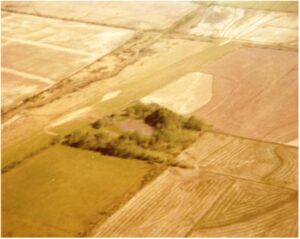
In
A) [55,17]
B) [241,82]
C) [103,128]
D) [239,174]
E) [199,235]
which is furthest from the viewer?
[55,17]

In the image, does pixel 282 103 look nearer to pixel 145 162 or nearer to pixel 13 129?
pixel 145 162

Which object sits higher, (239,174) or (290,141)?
(290,141)

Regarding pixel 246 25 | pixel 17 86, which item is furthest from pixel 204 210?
pixel 246 25

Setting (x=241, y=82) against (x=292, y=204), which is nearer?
(x=292, y=204)

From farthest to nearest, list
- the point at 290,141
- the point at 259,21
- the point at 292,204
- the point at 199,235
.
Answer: the point at 259,21
the point at 290,141
the point at 292,204
the point at 199,235

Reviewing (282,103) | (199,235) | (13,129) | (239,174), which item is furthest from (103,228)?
(282,103)

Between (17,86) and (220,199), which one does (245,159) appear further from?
(17,86)

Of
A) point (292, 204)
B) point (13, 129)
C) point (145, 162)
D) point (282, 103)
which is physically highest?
point (282, 103)

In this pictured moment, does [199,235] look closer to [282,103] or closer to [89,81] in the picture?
[282,103]
